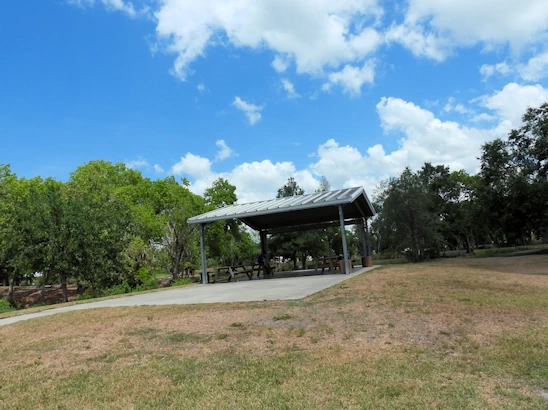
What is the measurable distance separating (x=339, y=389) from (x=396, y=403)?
0.49 metres

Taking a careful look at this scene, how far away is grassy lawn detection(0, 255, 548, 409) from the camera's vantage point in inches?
118

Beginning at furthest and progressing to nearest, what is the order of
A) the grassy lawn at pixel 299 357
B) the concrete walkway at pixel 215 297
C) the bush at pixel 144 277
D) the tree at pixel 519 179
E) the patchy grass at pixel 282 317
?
the tree at pixel 519 179 → the bush at pixel 144 277 → the concrete walkway at pixel 215 297 → the patchy grass at pixel 282 317 → the grassy lawn at pixel 299 357

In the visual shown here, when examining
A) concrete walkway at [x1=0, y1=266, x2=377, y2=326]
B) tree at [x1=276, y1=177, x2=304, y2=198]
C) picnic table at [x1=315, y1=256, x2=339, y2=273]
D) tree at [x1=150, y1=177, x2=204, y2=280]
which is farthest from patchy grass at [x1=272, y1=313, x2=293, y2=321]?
tree at [x1=276, y1=177, x2=304, y2=198]

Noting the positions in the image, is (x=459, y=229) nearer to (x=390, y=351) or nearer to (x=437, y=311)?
(x=437, y=311)

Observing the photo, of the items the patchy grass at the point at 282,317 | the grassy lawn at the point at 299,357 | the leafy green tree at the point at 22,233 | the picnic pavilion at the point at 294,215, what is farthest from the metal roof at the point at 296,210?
the patchy grass at the point at 282,317

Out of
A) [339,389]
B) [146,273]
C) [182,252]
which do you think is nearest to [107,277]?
[146,273]

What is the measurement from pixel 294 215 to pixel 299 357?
629 inches

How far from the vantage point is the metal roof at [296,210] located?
14.6 metres

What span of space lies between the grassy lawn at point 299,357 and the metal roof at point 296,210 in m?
7.65

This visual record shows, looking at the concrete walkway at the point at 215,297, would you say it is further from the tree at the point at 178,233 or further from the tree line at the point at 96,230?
the tree at the point at 178,233

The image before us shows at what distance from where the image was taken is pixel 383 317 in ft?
18.3

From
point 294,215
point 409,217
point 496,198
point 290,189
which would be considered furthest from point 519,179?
point 290,189

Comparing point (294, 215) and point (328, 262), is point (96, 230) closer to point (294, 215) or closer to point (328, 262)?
point (294, 215)

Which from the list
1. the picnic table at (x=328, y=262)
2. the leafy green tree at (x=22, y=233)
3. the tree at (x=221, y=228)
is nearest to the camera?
the picnic table at (x=328, y=262)
